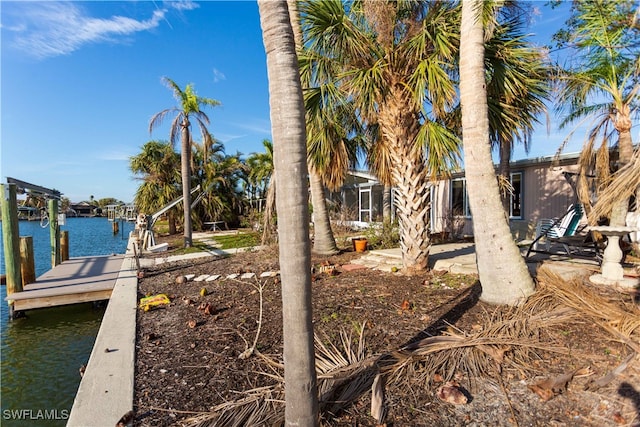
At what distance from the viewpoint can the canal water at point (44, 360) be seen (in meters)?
3.47

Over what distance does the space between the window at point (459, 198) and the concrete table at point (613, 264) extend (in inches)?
319

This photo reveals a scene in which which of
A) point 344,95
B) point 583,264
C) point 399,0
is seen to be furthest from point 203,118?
point 583,264

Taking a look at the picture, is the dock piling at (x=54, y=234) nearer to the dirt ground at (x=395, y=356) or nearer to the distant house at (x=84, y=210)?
the dirt ground at (x=395, y=356)

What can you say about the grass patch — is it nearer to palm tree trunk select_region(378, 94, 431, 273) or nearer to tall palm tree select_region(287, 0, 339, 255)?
tall palm tree select_region(287, 0, 339, 255)

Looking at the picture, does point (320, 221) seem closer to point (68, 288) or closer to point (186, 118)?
point (68, 288)

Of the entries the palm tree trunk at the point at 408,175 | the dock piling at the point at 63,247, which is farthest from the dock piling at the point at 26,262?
the palm tree trunk at the point at 408,175

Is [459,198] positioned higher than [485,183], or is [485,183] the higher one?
[459,198]

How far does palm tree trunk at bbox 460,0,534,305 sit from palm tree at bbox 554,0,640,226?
368 centimetres

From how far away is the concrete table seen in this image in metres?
4.79

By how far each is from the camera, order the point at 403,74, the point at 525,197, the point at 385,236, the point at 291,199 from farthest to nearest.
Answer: the point at 525,197
the point at 385,236
the point at 403,74
the point at 291,199

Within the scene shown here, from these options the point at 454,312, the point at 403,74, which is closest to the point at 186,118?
the point at 403,74

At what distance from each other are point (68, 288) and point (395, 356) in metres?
7.54

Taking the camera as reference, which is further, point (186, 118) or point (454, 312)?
point (186, 118)

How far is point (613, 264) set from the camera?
489 centimetres
